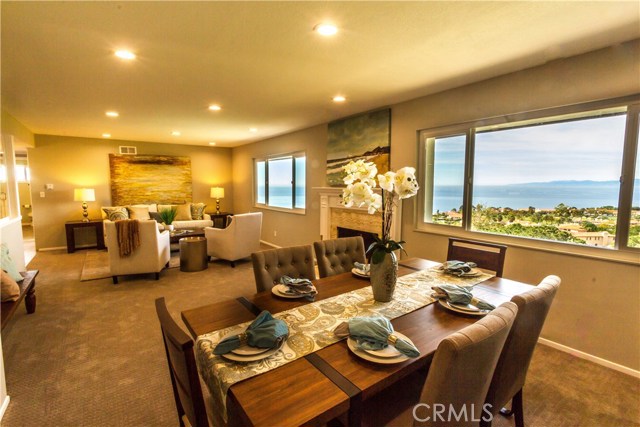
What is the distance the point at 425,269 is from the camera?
2.32 m

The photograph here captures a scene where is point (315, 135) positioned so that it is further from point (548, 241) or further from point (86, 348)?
point (86, 348)

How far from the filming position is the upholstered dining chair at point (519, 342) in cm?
127

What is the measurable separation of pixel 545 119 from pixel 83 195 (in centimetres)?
736

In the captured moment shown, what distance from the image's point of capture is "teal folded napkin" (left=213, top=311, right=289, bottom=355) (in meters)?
1.17

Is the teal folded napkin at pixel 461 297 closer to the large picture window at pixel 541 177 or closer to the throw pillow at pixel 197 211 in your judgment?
the large picture window at pixel 541 177

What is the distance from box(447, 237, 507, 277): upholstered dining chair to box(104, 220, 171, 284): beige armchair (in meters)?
3.69

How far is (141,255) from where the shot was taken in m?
4.08

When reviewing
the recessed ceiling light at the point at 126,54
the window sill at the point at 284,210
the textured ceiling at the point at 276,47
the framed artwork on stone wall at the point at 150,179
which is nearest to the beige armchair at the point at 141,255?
the textured ceiling at the point at 276,47

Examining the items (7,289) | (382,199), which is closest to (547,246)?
(382,199)

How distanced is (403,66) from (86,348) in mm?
3556

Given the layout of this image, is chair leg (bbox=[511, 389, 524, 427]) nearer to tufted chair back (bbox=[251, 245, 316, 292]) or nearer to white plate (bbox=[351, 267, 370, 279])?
white plate (bbox=[351, 267, 370, 279])

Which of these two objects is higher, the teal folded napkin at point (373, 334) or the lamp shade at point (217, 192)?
the lamp shade at point (217, 192)

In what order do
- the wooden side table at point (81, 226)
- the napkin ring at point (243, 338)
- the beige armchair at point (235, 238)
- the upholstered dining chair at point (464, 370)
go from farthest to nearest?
the wooden side table at point (81, 226)
the beige armchair at point (235, 238)
the napkin ring at point (243, 338)
the upholstered dining chair at point (464, 370)

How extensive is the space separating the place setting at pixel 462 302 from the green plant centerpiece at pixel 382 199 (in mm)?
290
